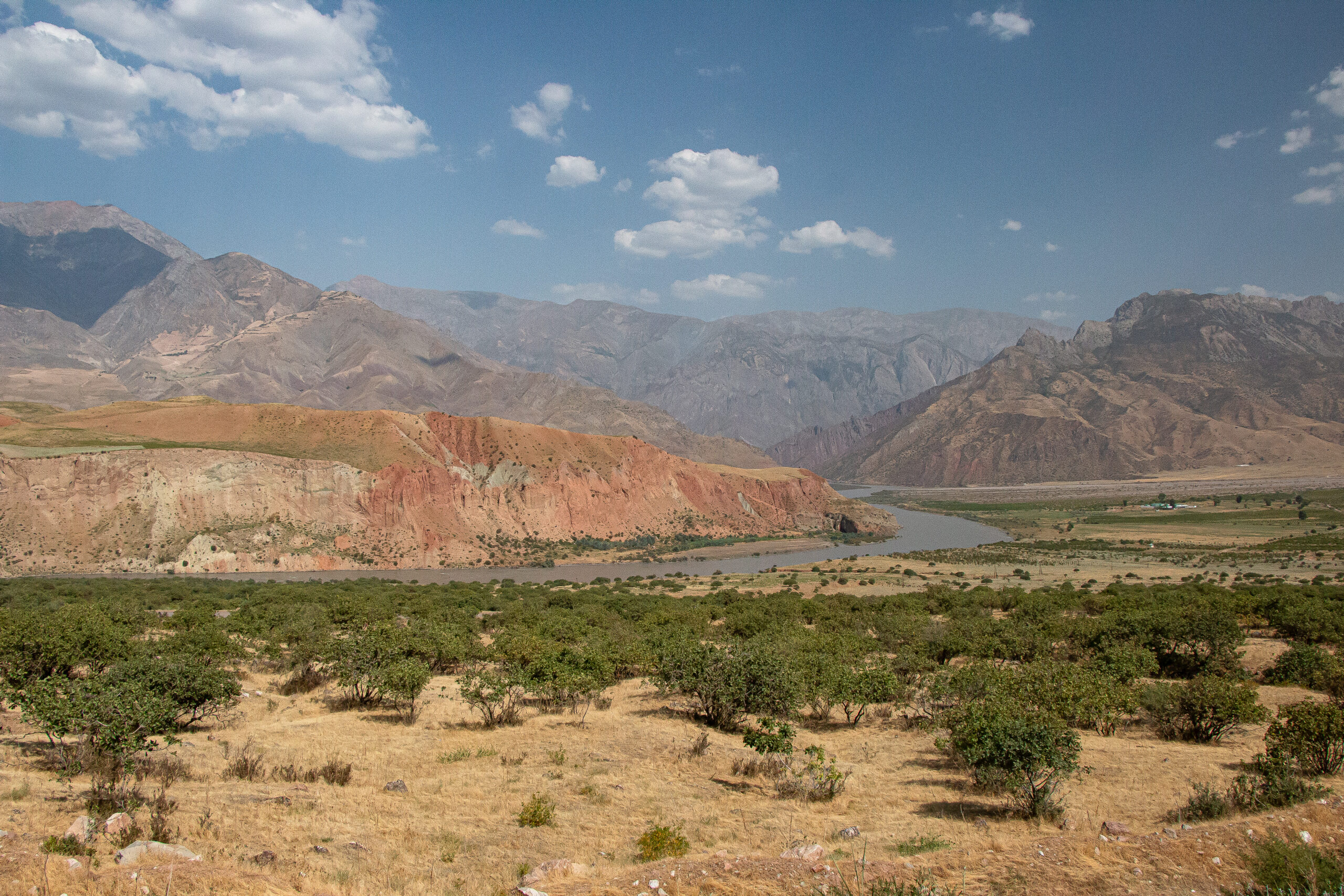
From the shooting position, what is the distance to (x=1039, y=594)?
52406mm

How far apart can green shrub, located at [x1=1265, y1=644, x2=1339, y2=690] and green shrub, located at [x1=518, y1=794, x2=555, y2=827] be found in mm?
27648

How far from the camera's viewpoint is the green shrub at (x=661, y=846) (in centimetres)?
1242

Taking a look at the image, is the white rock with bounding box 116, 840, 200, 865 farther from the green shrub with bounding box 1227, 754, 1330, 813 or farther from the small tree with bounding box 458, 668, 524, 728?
the green shrub with bounding box 1227, 754, 1330, 813

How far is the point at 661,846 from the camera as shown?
41.5ft

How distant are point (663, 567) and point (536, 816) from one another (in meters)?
79.0

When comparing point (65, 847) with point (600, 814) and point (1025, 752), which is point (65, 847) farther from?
point (1025, 752)

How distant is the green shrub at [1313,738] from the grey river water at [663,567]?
67739 mm

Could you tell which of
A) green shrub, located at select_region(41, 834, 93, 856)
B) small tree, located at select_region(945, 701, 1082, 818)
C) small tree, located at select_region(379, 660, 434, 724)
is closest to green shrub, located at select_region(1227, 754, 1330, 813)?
small tree, located at select_region(945, 701, 1082, 818)

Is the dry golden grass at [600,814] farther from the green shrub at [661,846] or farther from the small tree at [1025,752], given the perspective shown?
the small tree at [1025,752]

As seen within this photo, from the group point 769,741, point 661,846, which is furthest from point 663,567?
point 661,846

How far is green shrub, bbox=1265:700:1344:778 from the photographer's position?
16.0 meters

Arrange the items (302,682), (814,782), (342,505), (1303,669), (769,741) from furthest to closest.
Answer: (342,505) → (302,682) → (1303,669) → (769,741) → (814,782)

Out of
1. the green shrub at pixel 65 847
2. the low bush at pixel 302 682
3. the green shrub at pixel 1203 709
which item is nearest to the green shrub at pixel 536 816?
the green shrub at pixel 65 847

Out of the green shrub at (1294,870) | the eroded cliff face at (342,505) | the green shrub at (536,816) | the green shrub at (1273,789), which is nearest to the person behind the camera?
the green shrub at (1294,870)
